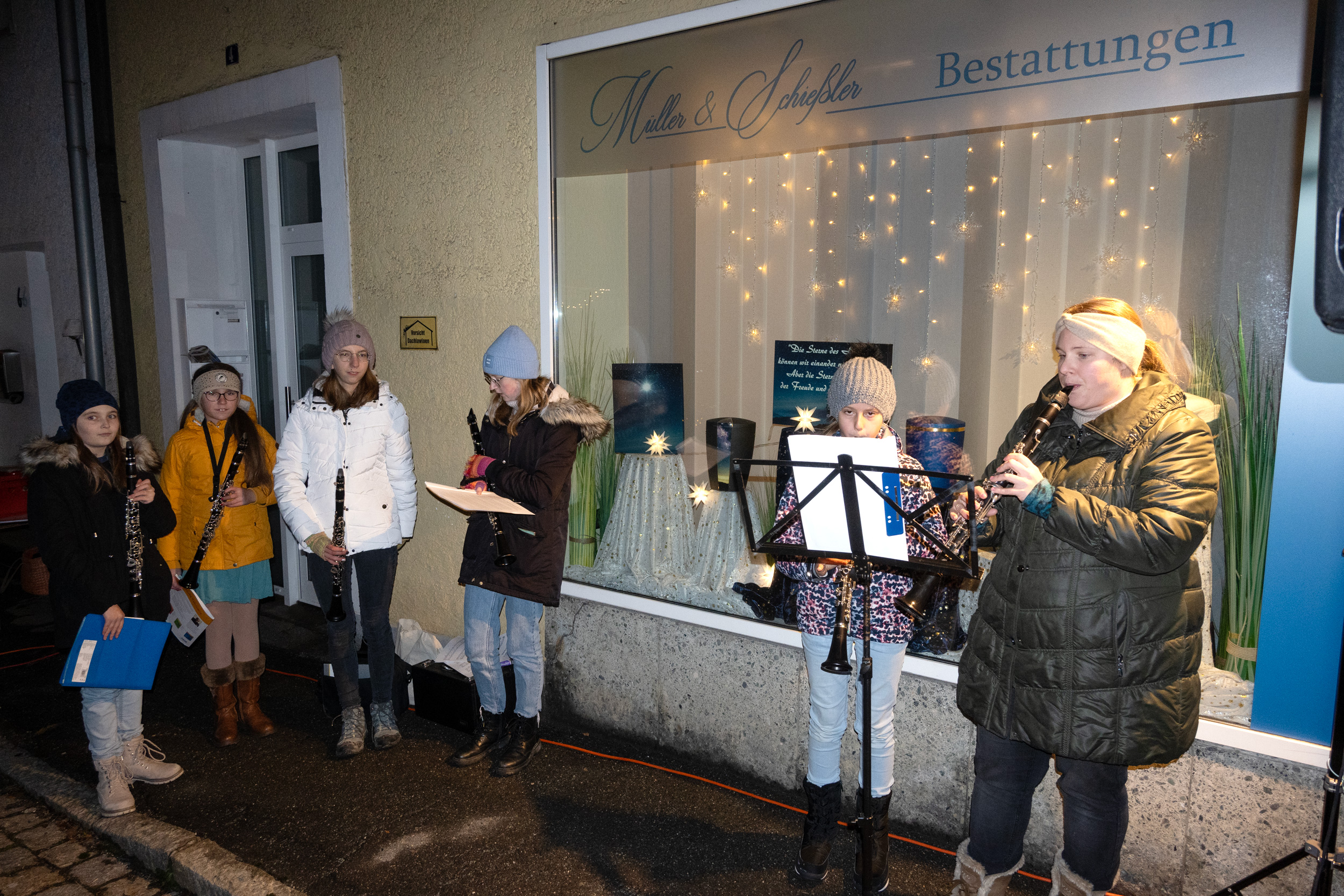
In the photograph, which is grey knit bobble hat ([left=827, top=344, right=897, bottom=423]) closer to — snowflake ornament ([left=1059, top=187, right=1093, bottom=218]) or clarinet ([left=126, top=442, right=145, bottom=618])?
snowflake ornament ([left=1059, top=187, right=1093, bottom=218])

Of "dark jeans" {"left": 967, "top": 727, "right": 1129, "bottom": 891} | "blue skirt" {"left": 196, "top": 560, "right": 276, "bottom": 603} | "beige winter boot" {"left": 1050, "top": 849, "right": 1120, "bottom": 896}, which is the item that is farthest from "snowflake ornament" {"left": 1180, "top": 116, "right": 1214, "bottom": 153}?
"blue skirt" {"left": 196, "top": 560, "right": 276, "bottom": 603}

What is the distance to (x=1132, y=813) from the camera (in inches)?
122

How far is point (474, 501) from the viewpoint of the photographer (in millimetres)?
3527

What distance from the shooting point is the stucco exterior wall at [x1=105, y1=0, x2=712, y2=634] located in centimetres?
443

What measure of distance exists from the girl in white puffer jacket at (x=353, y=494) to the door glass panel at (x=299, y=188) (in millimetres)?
2005

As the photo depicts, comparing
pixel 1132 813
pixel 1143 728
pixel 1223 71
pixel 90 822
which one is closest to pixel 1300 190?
pixel 1223 71

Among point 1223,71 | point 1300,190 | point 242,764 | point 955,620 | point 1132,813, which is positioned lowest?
point 242,764

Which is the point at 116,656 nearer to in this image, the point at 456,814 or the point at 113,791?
the point at 113,791

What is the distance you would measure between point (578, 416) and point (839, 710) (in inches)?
65.6

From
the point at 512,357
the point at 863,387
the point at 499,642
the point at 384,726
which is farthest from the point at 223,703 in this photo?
the point at 863,387

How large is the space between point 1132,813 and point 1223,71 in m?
2.59

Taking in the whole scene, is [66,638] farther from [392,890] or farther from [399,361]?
[399,361]

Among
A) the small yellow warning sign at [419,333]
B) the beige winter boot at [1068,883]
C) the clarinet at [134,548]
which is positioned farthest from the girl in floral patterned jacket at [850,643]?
the clarinet at [134,548]

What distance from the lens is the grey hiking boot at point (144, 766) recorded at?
12.9ft
